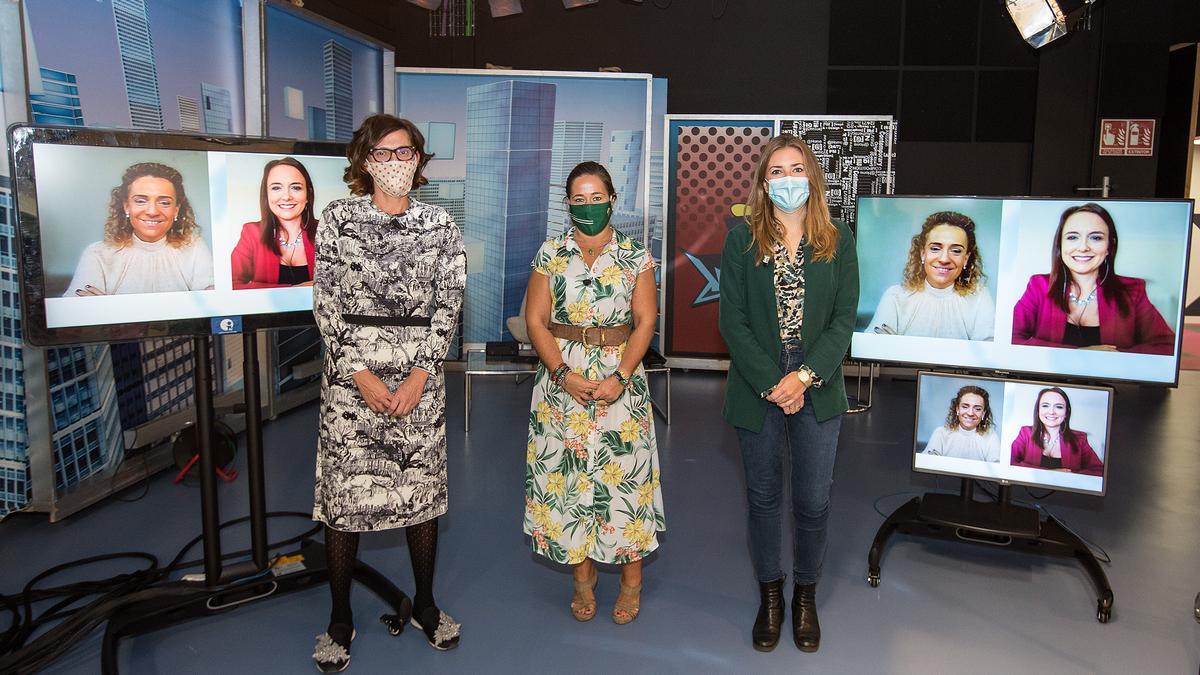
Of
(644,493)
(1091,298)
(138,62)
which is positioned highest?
(138,62)

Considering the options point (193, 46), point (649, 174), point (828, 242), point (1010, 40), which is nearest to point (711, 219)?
point (649, 174)

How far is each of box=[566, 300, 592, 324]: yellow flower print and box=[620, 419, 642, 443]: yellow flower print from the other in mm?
347

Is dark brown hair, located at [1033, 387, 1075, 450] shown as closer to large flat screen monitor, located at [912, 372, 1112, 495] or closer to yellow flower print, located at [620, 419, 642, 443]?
large flat screen monitor, located at [912, 372, 1112, 495]

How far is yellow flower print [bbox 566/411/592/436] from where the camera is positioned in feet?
8.80

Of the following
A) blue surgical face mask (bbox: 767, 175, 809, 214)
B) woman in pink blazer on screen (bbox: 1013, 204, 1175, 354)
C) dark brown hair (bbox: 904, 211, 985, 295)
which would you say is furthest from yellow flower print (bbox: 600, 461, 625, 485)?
woman in pink blazer on screen (bbox: 1013, 204, 1175, 354)

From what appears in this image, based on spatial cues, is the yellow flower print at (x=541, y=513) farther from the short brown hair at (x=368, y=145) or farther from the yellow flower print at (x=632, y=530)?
the short brown hair at (x=368, y=145)

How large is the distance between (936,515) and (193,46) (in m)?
4.07

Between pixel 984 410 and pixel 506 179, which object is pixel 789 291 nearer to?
pixel 984 410

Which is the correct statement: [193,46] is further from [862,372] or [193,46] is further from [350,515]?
[862,372]

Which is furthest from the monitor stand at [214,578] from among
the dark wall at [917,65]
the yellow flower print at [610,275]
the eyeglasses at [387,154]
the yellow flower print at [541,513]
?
the dark wall at [917,65]

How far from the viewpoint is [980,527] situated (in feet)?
10.5

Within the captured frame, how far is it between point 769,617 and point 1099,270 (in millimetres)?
1604

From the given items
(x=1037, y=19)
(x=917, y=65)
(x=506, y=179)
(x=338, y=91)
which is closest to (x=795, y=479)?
(x=506, y=179)

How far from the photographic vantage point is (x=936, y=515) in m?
3.31
